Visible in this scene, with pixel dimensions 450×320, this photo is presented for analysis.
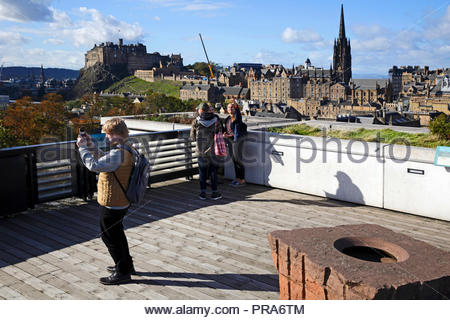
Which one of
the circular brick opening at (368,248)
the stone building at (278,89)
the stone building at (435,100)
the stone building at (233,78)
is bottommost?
the circular brick opening at (368,248)

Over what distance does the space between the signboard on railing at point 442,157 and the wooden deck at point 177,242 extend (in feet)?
2.78

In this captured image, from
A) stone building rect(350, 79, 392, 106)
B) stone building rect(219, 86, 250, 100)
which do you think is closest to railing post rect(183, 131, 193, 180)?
stone building rect(350, 79, 392, 106)

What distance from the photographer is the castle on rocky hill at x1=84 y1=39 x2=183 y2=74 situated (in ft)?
547

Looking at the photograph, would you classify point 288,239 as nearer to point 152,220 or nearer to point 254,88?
point 152,220

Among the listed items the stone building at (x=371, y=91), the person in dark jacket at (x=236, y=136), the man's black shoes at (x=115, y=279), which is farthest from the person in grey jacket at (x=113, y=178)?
the stone building at (x=371, y=91)

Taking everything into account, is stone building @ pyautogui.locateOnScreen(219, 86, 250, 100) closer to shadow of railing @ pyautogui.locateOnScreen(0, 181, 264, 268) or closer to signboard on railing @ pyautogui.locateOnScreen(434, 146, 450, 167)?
shadow of railing @ pyautogui.locateOnScreen(0, 181, 264, 268)

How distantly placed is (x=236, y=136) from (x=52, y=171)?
328 cm

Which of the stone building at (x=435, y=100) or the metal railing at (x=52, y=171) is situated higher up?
the stone building at (x=435, y=100)

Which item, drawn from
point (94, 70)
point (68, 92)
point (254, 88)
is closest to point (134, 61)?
point (94, 70)

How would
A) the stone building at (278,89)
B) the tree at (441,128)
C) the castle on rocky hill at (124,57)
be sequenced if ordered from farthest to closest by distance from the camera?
1. the castle on rocky hill at (124,57)
2. the stone building at (278,89)
3. the tree at (441,128)

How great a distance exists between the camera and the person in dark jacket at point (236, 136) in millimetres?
8242

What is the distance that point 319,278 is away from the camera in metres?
3.05

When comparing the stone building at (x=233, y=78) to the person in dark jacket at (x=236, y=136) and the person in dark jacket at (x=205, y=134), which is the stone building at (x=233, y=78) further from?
the person in dark jacket at (x=205, y=134)

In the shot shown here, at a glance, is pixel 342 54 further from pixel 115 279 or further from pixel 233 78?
pixel 115 279
